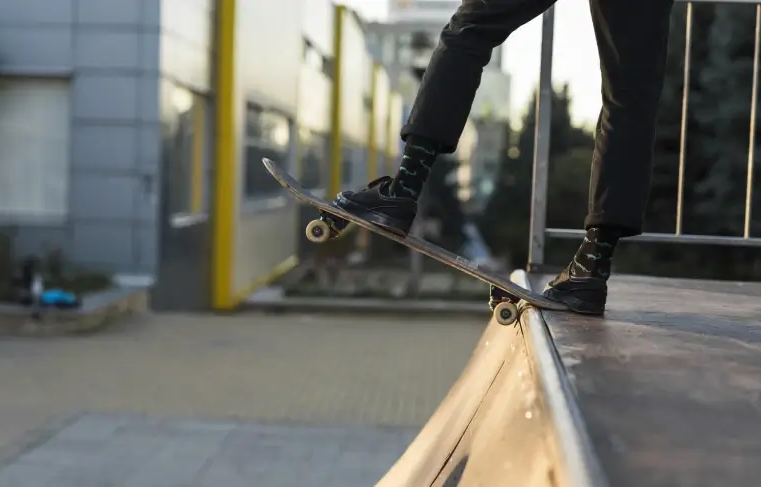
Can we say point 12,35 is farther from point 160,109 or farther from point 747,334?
point 747,334

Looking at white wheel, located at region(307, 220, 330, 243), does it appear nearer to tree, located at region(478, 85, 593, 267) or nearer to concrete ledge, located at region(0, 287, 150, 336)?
tree, located at region(478, 85, 593, 267)

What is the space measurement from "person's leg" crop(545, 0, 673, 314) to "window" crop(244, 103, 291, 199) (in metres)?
12.1

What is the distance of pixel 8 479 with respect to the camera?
15.4 ft

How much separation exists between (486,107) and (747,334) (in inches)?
578

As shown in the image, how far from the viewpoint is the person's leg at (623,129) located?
251cm

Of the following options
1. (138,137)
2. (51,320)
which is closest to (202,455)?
(51,320)

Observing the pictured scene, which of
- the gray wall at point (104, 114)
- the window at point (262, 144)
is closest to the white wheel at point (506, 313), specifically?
the gray wall at point (104, 114)

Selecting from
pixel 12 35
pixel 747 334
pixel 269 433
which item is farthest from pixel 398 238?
pixel 12 35

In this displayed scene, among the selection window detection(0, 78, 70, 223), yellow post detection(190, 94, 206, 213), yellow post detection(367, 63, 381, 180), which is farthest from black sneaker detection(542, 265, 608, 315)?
yellow post detection(367, 63, 381, 180)

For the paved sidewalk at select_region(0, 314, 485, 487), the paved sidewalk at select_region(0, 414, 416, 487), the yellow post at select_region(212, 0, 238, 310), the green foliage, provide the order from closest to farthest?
the paved sidewalk at select_region(0, 414, 416, 487) → the paved sidewalk at select_region(0, 314, 485, 487) → the green foliage → the yellow post at select_region(212, 0, 238, 310)

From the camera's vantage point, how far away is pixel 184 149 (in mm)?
11961

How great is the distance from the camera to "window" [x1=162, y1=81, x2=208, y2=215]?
1096cm

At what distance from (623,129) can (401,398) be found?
4.76 meters

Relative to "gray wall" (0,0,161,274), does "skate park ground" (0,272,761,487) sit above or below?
below
